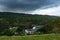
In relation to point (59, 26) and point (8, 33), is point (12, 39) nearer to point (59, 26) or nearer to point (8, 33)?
point (8, 33)

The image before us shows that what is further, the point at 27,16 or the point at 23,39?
the point at 27,16

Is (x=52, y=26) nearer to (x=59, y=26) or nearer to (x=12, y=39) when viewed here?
(x=59, y=26)

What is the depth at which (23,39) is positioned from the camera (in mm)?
13438

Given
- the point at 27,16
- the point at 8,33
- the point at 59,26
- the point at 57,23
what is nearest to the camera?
the point at 8,33

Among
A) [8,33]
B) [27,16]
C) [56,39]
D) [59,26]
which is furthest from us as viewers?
[27,16]

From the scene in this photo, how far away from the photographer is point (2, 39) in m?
→ 13.5

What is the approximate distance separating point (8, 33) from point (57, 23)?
10.1m

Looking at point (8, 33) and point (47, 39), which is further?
A: point (8, 33)

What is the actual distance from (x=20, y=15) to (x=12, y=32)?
13840cm

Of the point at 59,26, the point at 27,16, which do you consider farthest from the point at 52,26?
the point at 27,16

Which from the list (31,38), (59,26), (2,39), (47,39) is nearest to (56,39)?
(47,39)

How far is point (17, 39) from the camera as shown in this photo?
44.0 feet

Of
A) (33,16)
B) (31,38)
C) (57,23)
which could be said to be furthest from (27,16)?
(31,38)

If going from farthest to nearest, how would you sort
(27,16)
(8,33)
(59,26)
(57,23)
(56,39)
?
(27,16) → (57,23) → (59,26) → (8,33) → (56,39)
